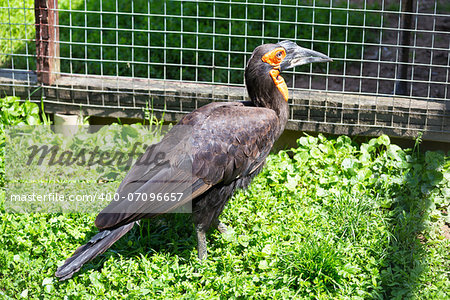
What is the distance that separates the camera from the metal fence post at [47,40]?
4660 mm

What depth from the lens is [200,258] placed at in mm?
3449

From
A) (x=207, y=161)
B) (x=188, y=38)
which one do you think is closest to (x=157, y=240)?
(x=207, y=161)

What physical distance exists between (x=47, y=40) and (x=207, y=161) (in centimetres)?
225

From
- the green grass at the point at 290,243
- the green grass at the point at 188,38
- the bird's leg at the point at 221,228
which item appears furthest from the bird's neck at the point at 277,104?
the green grass at the point at 188,38

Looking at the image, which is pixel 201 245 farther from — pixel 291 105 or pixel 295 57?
pixel 291 105

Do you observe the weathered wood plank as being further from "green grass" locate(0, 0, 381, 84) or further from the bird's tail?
the bird's tail

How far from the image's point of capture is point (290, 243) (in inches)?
138

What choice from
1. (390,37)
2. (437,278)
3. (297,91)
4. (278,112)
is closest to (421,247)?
(437,278)

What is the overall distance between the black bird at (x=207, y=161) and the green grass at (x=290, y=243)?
0.22 metres

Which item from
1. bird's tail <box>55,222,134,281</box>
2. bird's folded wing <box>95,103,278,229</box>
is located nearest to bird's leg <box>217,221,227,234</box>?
bird's folded wing <box>95,103,278,229</box>

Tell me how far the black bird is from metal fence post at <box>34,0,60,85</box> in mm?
→ 1846

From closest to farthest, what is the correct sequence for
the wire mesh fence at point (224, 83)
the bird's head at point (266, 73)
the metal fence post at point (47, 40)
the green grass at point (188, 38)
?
1. the bird's head at point (266, 73)
2. the wire mesh fence at point (224, 83)
3. the metal fence post at point (47, 40)
4. the green grass at point (188, 38)

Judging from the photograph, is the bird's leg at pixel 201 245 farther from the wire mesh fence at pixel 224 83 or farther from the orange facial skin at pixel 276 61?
the wire mesh fence at pixel 224 83

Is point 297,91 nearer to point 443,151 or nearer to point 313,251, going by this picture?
point 443,151
